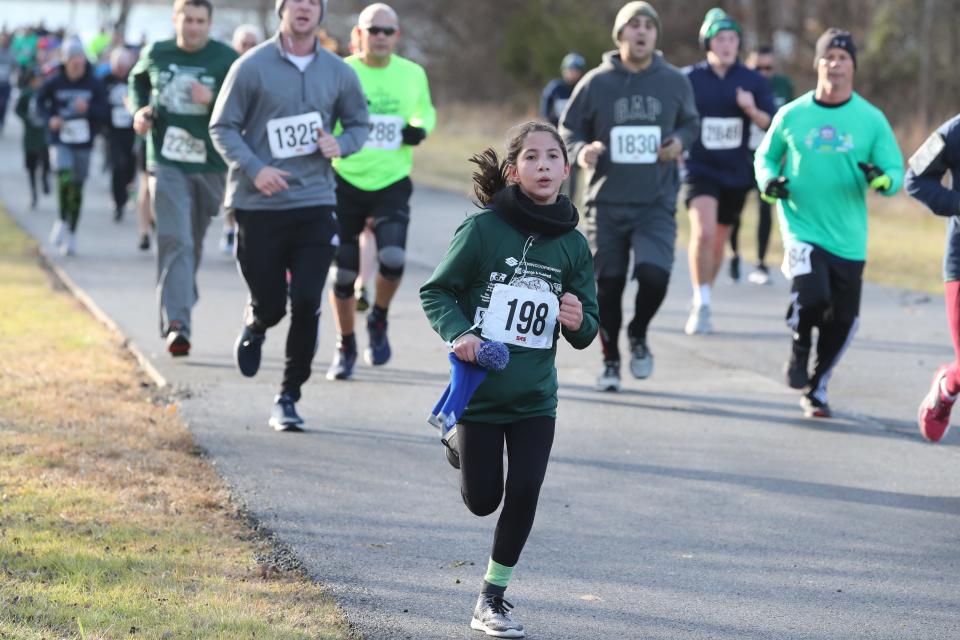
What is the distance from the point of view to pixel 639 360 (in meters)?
9.50

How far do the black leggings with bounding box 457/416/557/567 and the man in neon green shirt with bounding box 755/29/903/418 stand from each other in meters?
3.47

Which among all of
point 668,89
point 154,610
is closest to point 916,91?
point 668,89

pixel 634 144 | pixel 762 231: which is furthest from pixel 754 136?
pixel 634 144

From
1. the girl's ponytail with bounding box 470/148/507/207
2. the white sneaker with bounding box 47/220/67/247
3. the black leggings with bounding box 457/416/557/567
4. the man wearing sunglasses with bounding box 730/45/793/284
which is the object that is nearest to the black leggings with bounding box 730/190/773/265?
the man wearing sunglasses with bounding box 730/45/793/284

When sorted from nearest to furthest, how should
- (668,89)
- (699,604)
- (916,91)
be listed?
(699,604), (668,89), (916,91)

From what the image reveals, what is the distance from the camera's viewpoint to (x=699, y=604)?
547cm

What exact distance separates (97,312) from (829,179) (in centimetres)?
592

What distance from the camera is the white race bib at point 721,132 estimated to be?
1201 centimetres

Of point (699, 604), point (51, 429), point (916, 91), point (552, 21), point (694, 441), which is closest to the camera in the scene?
point (699, 604)

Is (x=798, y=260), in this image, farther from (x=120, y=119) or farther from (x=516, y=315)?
(x=120, y=119)

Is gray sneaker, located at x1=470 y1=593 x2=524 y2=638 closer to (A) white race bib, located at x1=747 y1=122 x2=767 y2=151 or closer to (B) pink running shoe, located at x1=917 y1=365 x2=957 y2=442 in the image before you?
(B) pink running shoe, located at x1=917 y1=365 x2=957 y2=442

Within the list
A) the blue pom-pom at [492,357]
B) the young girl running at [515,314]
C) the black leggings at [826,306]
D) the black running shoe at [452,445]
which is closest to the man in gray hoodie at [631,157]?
the black leggings at [826,306]

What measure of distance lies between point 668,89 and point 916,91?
26.7 metres

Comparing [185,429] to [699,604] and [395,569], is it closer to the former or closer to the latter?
[395,569]
